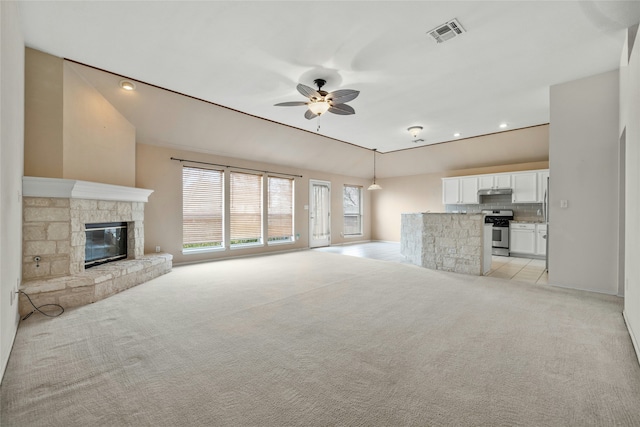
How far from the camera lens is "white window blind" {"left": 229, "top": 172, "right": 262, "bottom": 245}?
6801mm

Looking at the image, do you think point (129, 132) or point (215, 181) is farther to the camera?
point (215, 181)

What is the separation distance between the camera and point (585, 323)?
2816 mm

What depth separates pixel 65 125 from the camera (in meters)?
3.61

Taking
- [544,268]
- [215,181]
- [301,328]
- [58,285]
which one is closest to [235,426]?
[301,328]

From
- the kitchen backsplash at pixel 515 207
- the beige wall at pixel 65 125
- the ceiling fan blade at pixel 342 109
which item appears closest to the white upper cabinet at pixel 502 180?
the kitchen backsplash at pixel 515 207

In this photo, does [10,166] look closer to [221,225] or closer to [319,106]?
[319,106]

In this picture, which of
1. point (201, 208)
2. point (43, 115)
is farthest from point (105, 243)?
point (201, 208)

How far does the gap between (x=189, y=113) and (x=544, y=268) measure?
7.57 m

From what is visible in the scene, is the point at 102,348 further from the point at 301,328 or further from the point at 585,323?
the point at 585,323

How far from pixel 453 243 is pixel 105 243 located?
19.6ft

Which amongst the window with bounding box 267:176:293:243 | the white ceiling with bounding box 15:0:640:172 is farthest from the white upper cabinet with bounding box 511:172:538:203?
the window with bounding box 267:176:293:243

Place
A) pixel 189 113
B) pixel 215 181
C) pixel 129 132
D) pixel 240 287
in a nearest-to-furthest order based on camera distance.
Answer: pixel 240 287 → pixel 129 132 → pixel 189 113 → pixel 215 181

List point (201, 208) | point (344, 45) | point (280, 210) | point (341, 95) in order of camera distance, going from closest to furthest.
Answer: point (344, 45) < point (341, 95) < point (201, 208) < point (280, 210)

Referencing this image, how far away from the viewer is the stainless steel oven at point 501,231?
7.11 meters
